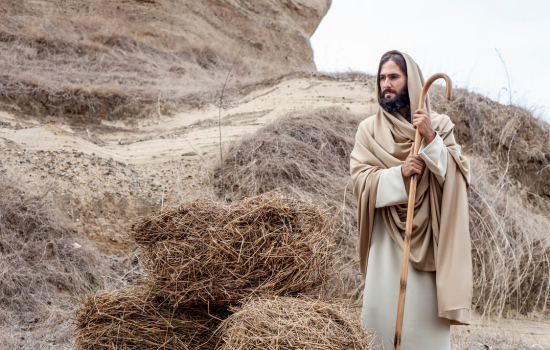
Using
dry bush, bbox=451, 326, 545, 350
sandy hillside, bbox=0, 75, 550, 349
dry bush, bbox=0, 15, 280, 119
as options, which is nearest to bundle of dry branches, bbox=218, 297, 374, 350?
dry bush, bbox=451, 326, 545, 350

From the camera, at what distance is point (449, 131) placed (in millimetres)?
2631

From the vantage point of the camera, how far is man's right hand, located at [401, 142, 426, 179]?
2330mm

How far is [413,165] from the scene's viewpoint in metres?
2.33

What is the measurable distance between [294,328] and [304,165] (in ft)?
13.2

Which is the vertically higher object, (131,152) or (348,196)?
(348,196)

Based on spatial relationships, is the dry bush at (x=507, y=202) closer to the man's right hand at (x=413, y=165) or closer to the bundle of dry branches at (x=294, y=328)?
the man's right hand at (x=413, y=165)

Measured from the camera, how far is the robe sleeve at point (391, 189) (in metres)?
2.42

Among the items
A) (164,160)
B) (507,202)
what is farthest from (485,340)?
(164,160)

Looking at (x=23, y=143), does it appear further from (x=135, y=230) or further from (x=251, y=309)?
(x=251, y=309)

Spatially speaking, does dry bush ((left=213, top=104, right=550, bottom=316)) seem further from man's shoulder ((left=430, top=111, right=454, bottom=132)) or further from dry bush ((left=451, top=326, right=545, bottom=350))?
man's shoulder ((left=430, top=111, right=454, bottom=132))

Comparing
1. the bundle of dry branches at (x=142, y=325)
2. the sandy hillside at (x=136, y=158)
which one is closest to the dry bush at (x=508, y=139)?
the sandy hillside at (x=136, y=158)

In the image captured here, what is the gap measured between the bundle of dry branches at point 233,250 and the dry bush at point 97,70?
7.27m

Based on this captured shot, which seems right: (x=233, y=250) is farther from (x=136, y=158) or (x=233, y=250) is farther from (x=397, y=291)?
(x=136, y=158)

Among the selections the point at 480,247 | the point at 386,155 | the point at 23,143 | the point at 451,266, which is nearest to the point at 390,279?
the point at 451,266
